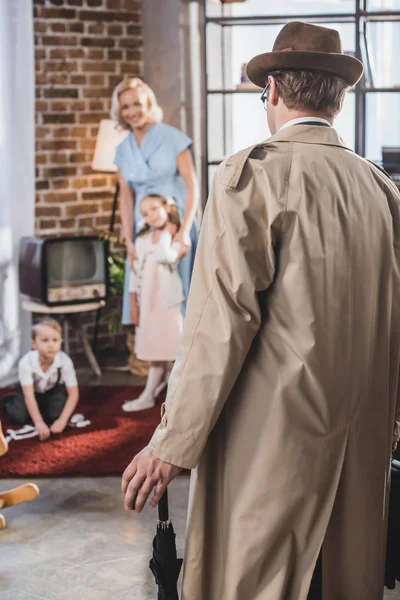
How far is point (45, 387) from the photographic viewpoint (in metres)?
3.86

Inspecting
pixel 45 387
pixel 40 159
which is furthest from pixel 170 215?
pixel 40 159

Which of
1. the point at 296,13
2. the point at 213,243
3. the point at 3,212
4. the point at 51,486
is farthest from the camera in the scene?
the point at 296,13

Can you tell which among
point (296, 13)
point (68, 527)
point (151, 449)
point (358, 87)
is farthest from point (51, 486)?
point (296, 13)

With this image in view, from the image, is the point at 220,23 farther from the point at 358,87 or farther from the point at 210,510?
the point at 210,510

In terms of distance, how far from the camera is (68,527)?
2.87 meters

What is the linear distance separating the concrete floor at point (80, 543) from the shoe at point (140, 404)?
84 cm

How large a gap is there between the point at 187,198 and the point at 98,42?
1716mm

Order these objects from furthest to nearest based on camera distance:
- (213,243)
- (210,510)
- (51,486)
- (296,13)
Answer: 1. (296,13)
2. (51,486)
3. (210,510)
4. (213,243)

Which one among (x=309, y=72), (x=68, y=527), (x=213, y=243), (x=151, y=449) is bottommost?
(x=68, y=527)

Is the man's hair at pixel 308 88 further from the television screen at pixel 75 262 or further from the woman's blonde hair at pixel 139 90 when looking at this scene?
the television screen at pixel 75 262

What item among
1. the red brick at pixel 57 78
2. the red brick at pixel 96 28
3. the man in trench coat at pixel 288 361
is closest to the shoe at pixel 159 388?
the red brick at pixel 57 78

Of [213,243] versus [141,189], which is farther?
[141,189]

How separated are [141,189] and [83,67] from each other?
145 centimetres

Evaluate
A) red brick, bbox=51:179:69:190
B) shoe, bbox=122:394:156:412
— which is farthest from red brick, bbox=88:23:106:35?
shoe, bbox=122:394:156:412
